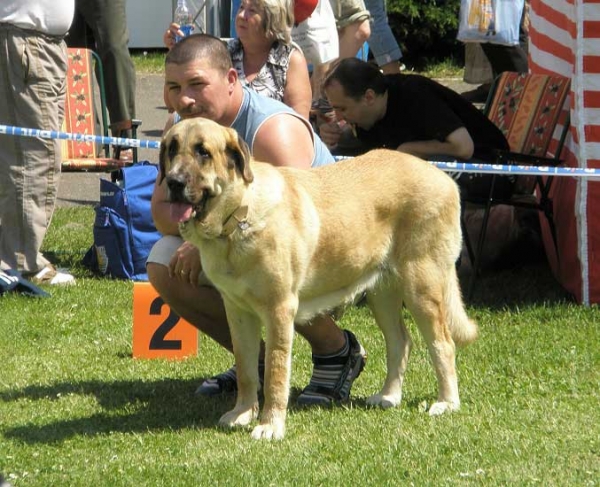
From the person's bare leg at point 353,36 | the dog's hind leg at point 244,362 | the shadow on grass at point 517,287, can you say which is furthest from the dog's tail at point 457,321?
the person's bare leg at point 353,36

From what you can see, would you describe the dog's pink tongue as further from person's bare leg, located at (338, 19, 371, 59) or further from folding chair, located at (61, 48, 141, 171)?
person's bare leg, located at (338, 19, 371, 59)

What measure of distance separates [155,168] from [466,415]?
3.74 m

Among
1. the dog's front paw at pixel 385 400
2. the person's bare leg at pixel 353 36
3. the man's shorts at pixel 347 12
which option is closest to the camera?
the dog's front paw at pixel 385 400

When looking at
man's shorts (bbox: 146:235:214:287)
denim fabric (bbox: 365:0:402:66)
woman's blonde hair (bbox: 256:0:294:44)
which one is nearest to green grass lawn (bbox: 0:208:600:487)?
man's shorts (bbox: 146:235:214:287)

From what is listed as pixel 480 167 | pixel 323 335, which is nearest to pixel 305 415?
pixel 323 335

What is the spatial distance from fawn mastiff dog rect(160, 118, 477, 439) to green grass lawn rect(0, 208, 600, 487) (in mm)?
235

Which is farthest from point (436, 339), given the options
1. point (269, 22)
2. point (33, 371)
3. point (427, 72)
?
point (427, 72)

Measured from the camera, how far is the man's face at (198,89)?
4750mm

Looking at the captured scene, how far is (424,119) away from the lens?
711 cm

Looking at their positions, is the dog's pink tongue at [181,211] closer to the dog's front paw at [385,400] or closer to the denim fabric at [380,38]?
the dog's front paw at [385,400]

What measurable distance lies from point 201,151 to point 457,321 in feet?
4.87

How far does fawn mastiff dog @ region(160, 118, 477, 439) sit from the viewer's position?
169 inches

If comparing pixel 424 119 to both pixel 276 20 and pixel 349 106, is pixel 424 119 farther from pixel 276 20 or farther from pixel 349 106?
pixel 276 20

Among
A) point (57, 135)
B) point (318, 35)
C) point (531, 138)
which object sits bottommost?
point (531, 138)
